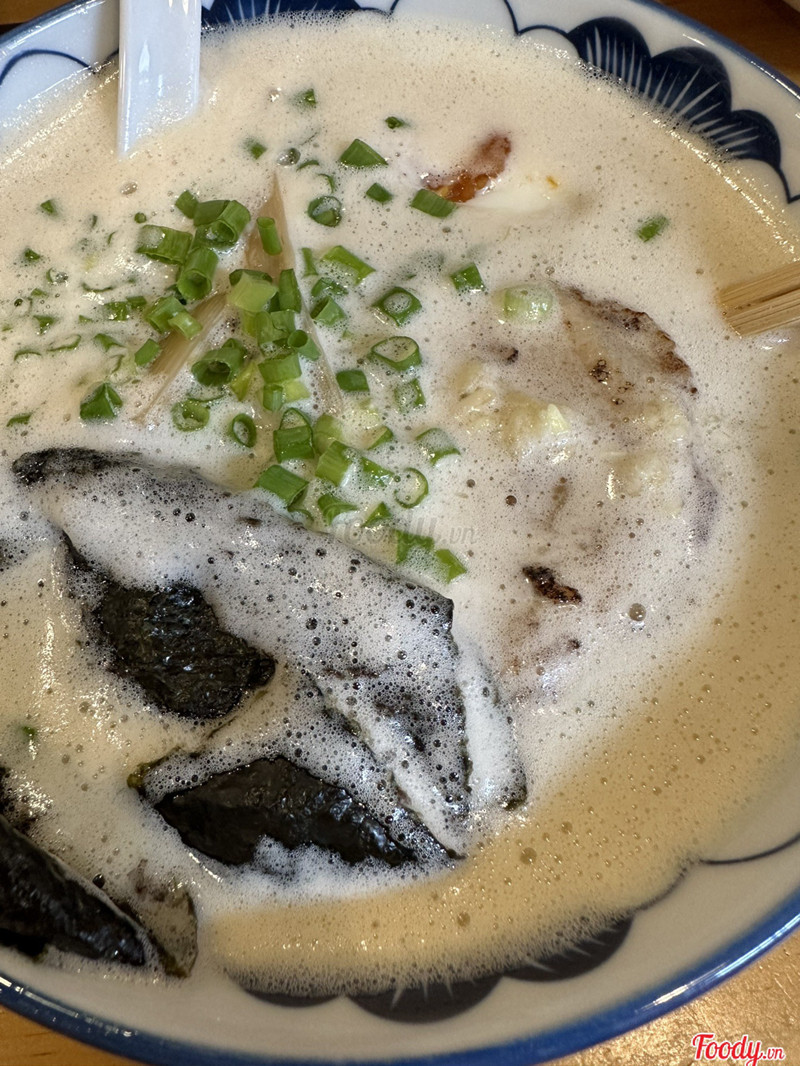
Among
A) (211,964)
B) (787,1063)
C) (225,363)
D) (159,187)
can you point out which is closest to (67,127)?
(159,187)

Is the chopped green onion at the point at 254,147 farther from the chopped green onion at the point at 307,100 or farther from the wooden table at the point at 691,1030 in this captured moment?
the wooden table at the point at 691,1030

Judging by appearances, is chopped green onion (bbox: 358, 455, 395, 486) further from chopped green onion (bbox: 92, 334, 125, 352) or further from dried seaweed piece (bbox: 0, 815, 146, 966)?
dried seaweed piece (bbox: 0, 815, 146, 966)

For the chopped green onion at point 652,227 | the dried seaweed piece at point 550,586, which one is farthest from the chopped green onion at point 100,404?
the chopped green onion at point 652,227

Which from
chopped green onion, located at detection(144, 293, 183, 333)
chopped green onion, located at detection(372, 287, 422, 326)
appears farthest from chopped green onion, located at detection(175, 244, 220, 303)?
chopped green onion, located at detection(372, 287, 422, 326)

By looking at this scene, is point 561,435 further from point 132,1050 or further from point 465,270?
point 132,1050

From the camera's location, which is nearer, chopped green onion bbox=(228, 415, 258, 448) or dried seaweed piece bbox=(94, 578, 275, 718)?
dried seaweed piece bbox=(94, 578, 275, 718)

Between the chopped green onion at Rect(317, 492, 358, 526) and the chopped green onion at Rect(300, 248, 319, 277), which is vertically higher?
the chopped green onion at Rect(300, 248, 319, 277)
